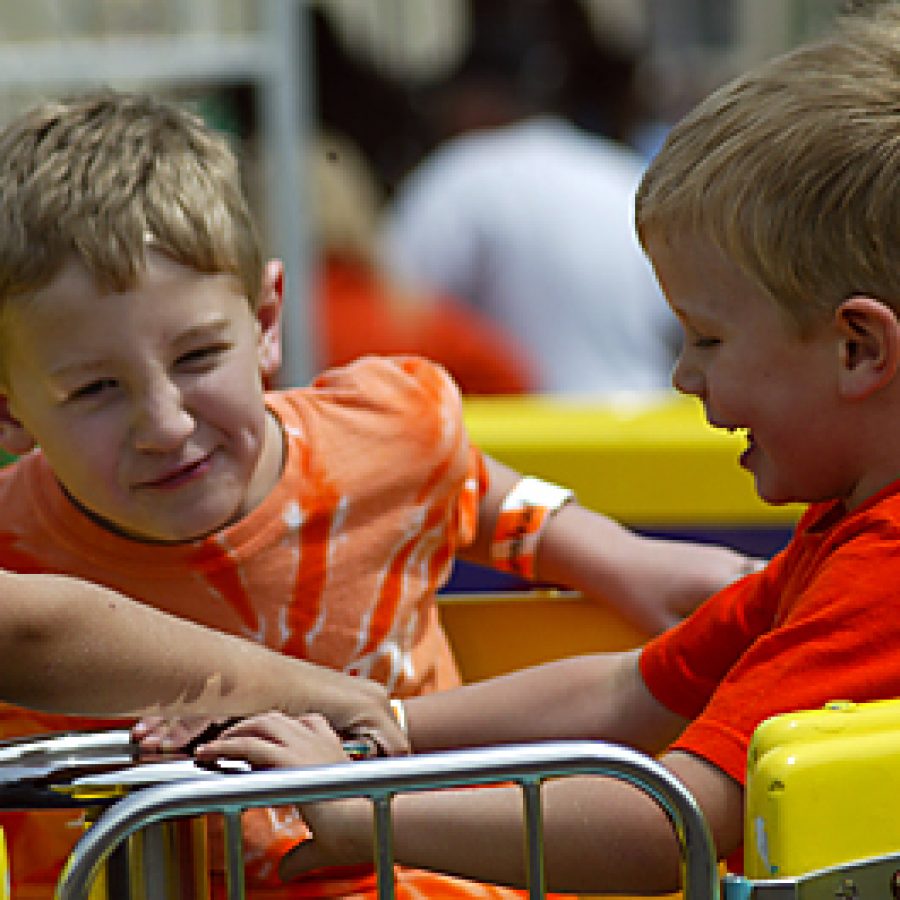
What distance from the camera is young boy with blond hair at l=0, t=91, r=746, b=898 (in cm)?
158

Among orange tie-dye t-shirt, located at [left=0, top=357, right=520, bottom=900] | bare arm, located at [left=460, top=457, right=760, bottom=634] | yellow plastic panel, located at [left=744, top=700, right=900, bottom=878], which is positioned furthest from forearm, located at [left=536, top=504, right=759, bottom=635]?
yellow plastic panel, located at [left=744, top=700, right=900, bottom=878]

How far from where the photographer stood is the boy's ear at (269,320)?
173cm

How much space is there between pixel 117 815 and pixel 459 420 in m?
0.88

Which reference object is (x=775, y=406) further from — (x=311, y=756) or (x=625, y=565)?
→ (x=625, y=565)

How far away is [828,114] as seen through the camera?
1.29m

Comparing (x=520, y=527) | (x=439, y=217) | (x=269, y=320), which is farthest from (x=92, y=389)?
(x=439, y=217)

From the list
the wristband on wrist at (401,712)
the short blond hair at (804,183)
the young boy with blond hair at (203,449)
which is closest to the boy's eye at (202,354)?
the young boy with blond hair at (203,449)

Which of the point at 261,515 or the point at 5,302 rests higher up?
the point at 5,302

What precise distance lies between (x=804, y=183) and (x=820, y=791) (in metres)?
0.45

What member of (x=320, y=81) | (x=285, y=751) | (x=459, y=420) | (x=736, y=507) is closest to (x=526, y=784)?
(x=285, y=751)

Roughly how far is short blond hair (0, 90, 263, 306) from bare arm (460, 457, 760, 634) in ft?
1.39

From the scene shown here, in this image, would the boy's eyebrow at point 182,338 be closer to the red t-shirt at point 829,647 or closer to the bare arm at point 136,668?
the bare arm at point 136,668

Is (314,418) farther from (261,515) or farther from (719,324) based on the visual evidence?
(719,324)

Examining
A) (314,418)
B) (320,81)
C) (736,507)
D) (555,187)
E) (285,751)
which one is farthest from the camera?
(320,81)
